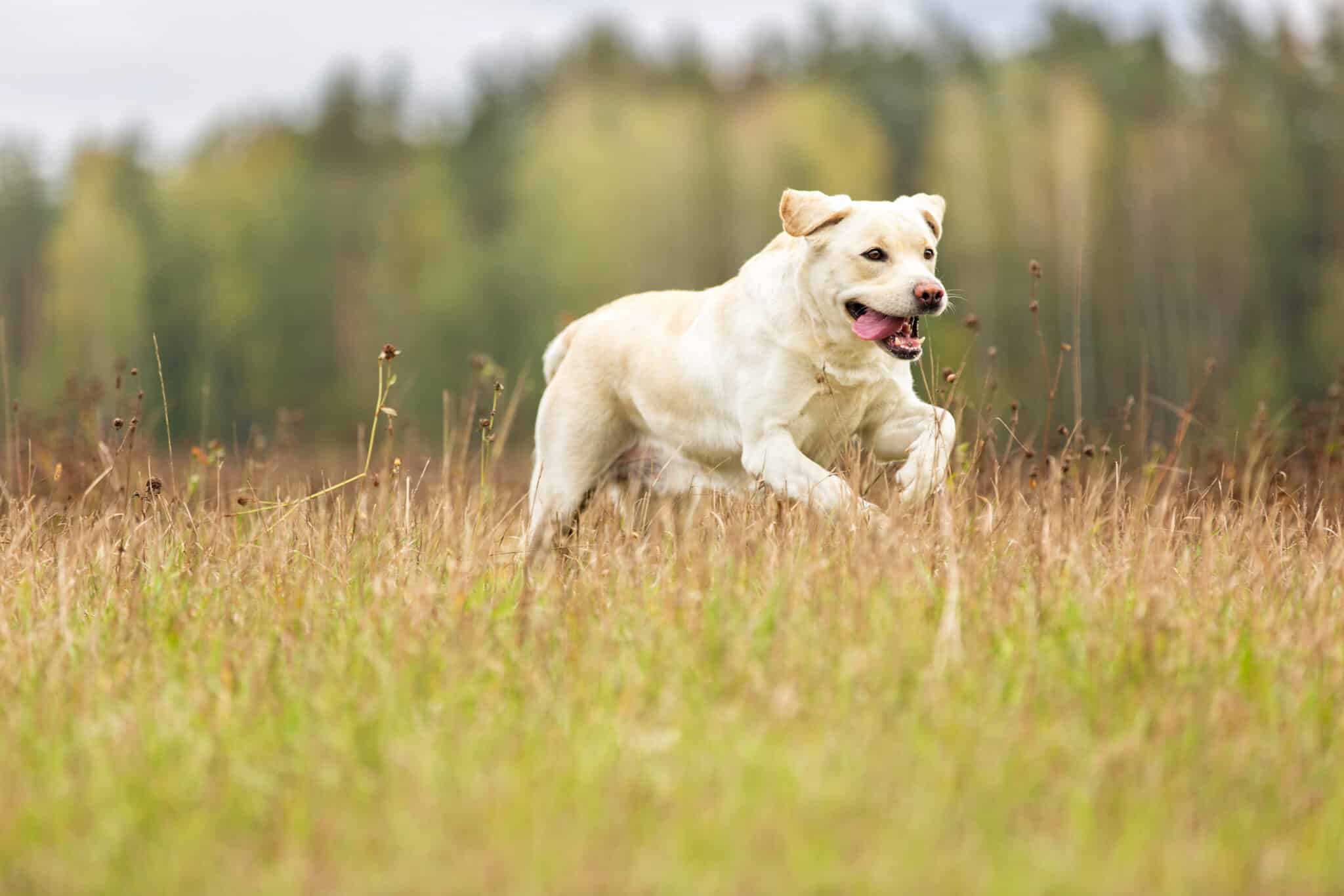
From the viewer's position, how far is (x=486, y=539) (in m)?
4.80

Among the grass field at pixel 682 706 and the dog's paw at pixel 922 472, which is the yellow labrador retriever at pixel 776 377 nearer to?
the dog's paw at pixel 922 472

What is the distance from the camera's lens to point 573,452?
264 inches

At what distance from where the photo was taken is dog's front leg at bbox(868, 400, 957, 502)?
17.4ft

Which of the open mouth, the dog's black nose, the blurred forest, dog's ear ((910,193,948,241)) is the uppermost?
dog's ear ((910,193,948,241))

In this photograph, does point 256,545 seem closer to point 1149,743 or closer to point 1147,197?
point 1149,743

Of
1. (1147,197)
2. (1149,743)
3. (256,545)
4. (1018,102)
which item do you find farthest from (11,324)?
(1149,743)

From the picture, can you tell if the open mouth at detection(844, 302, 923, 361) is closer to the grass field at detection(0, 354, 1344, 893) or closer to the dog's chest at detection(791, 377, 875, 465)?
the dog's chest at detection(791, 377, 875, 465)

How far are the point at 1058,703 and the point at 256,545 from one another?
293cm

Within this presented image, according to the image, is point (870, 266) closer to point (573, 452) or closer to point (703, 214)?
point (573, 452)

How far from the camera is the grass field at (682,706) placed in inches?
101

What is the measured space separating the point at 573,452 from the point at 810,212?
1.67 m

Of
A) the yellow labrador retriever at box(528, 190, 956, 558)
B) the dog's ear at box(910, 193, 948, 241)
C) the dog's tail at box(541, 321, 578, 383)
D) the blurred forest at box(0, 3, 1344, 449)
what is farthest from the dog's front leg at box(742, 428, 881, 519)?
the blurred forest at box(0, 3, 1344, 449)

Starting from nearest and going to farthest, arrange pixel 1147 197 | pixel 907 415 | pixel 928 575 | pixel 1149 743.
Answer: pixel 1149 743, pixel 928 575, pixel 907 415, pixel 1147 197

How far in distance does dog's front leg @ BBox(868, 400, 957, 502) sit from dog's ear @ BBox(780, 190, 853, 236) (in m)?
0.82
